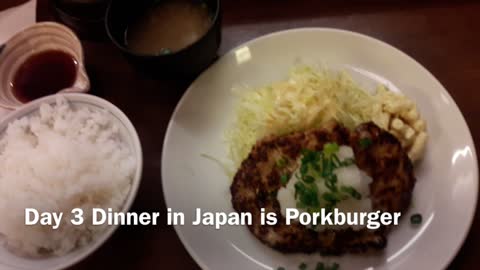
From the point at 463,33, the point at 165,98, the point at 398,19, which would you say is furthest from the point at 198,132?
the point at 463,33

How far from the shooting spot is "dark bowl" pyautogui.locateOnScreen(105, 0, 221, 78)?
162cm

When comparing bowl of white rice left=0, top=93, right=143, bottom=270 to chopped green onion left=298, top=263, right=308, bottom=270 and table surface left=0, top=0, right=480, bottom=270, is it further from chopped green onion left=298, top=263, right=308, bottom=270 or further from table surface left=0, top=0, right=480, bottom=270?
chopped green onion left=298, top=263, right=308, bottom=270

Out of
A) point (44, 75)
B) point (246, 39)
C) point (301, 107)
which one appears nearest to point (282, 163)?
point (301, 107)

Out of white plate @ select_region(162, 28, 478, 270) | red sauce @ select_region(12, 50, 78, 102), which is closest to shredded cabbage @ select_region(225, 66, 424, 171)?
white plate @ select_region(162, 28, 478, 270)

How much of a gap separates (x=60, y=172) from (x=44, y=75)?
1.74ft

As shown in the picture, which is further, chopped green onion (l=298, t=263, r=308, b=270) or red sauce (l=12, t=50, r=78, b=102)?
red sauce (l=12, t=50, r=78, b=102)

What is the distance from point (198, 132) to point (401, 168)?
27.3 inches

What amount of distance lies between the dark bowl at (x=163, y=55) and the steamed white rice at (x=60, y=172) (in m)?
0.23

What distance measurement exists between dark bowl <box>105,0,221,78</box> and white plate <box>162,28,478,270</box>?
0.21 ft

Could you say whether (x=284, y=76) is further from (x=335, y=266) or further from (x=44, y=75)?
(x=44, y=75)

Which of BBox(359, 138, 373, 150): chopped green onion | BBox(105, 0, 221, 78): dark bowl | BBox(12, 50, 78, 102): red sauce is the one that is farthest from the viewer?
BBox(12, 50, 78, 102): red sauce

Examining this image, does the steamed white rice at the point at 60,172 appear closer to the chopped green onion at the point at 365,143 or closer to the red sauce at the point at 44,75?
the red sauce at the point at 44,75

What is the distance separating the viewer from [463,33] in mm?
1798

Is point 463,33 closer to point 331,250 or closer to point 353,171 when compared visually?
point 353,171
